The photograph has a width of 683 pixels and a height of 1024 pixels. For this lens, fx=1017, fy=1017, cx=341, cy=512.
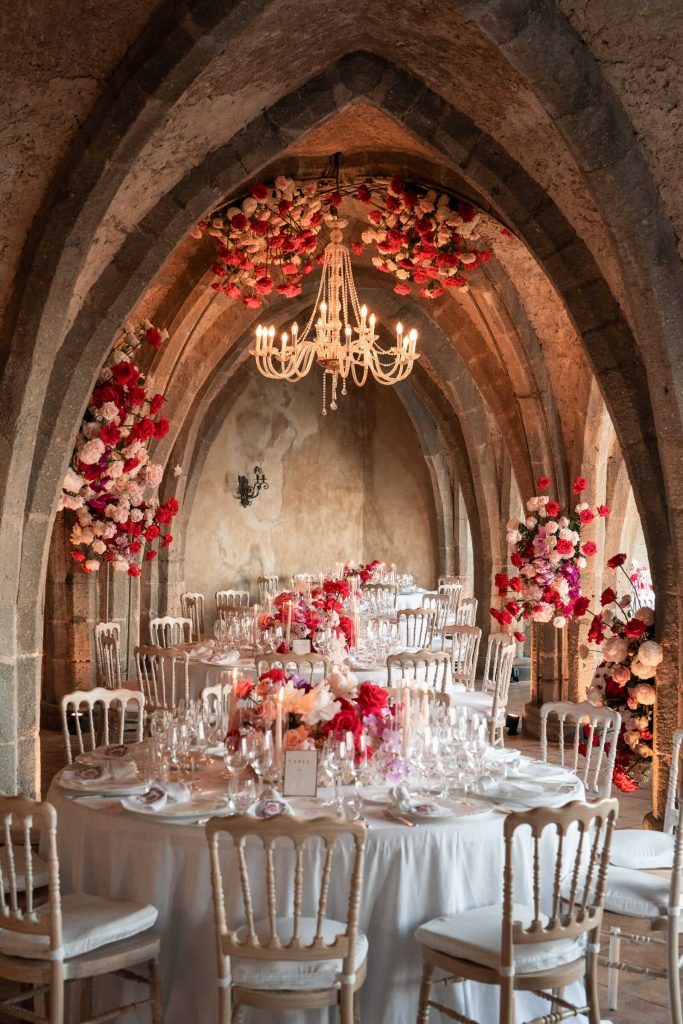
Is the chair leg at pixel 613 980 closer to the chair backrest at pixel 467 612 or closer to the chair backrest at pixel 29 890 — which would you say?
the chair backrest at pixel 29 890

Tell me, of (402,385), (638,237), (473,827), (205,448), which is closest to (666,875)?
(473,827)

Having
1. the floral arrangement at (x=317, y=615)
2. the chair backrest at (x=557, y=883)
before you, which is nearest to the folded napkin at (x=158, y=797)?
the chair backrest at (x=557, y=883)

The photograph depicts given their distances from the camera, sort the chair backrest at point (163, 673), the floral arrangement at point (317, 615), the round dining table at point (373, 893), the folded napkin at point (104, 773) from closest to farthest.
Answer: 1. the round dining table at point (373, 893)
2. the folded napkin at point (104, 773)
3. the chair backrest at point (163, 673)
4. the floral arrangement at point (317, 615)

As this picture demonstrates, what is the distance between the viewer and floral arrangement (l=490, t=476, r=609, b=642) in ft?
26.6

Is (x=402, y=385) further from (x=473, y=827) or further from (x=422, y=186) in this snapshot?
(x=473, y=827)

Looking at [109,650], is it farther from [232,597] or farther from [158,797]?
[232,597]

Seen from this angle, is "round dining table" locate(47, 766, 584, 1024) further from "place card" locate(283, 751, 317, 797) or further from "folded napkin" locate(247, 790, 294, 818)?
"place card" locate(283, 751, 317, 797)

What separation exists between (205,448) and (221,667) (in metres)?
6.06

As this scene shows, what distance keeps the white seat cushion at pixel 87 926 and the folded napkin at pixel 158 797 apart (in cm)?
32

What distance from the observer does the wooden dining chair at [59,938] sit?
3104mm

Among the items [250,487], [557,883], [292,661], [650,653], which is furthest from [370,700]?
[250,487]

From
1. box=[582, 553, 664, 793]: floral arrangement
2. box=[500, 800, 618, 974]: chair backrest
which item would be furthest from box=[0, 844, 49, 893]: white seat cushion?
box=[582, 553, 664, 793]: floral arrangement

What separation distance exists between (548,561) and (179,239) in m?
3.99

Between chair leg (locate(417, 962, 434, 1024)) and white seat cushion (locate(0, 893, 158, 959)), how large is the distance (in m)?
0.92
